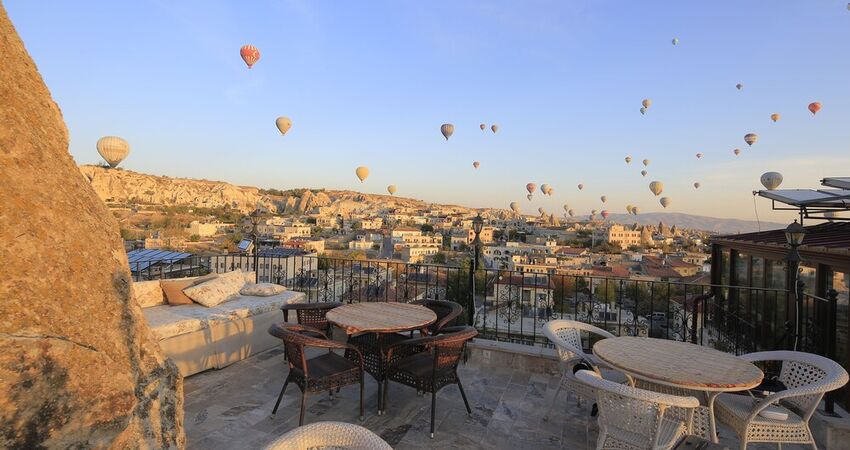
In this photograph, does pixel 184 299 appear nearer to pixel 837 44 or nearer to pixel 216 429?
pixel 216 429

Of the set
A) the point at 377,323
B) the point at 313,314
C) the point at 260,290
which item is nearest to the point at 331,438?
the point at 377,323

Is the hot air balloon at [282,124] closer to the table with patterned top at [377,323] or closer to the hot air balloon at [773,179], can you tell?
the table with patterned top at [377,323]

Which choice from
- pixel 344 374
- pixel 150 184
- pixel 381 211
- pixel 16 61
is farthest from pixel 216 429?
pixel 381 211

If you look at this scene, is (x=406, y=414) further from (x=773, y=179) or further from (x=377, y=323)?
(x=773, y=179)

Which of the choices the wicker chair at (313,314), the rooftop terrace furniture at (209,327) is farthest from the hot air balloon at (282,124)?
the wicker chair at (313,314)

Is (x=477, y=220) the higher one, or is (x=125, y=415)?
(x=477, y=220)

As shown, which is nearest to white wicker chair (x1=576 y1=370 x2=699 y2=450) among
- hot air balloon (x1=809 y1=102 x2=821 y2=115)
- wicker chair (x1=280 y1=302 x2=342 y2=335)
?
wicker chair (x1=280 y1=302 x2=342 y2=335)

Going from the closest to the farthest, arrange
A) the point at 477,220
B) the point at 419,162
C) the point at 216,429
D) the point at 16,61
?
the point at 16,61, the point at 216,429, the point at 477,220, the point at 419,162
